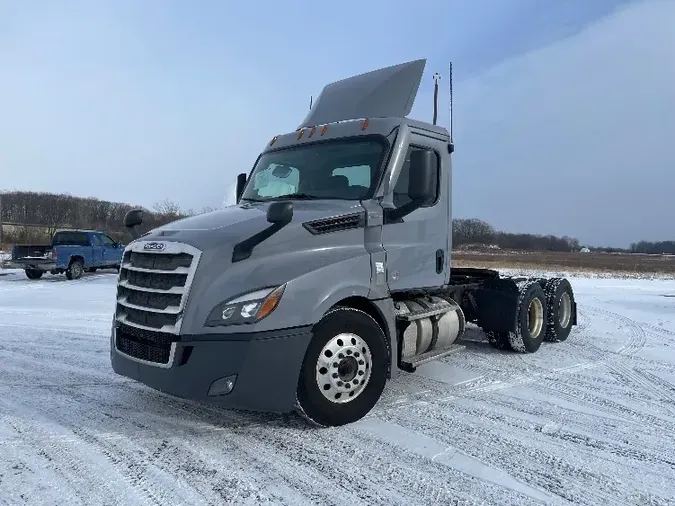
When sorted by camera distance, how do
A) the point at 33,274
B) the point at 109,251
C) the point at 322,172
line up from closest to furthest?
the point at 322,172 → the point at 33,274 → the point at 109,251

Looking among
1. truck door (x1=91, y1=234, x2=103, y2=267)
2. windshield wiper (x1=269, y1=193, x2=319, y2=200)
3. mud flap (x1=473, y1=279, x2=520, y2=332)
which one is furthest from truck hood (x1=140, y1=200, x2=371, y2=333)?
truck door (x1=91, y1=234, x2=103, y2=267)

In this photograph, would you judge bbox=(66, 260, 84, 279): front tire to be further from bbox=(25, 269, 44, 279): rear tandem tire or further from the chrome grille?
the chrome grille

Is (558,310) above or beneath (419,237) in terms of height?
beneath

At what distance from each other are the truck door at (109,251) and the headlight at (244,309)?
844 inches

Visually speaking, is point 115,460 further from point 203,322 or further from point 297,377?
point 297,377

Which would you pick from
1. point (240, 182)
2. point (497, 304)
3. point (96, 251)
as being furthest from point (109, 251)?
point (497, 304)

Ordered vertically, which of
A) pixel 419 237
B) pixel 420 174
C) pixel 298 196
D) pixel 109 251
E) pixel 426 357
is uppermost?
pixel 420 174

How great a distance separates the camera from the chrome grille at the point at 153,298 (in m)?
3.91

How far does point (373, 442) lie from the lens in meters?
3.97

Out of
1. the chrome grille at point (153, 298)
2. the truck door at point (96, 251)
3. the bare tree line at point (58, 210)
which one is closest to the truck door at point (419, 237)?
the chrome grille at point (153, 298)

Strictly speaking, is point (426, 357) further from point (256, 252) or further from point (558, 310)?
point (558, 310)

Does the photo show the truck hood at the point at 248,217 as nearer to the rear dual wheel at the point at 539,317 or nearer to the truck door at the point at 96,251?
the rear dual wheel at the point at 539,317

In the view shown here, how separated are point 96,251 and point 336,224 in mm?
20957

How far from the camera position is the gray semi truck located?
3.83 m
